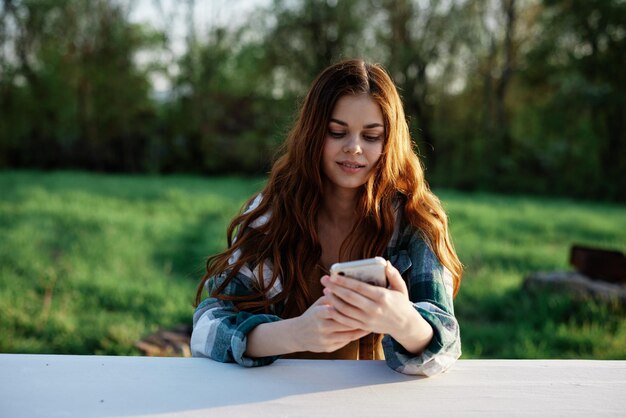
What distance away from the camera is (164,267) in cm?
551

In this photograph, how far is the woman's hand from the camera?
45.9 inches

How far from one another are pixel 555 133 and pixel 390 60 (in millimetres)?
3644

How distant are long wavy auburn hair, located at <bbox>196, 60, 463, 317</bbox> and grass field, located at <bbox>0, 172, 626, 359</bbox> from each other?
2183 millimetres

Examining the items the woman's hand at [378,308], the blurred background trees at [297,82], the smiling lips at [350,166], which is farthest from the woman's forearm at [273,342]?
the blurred background trees at [297,82]

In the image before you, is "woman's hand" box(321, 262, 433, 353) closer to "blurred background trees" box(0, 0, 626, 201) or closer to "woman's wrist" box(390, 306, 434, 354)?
"woman's wrist" box(390, 306, 434, 354)

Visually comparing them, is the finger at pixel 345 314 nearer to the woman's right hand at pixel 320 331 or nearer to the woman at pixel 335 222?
the woman's right hand at pixel 320 331

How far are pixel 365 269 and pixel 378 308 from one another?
86 millimetres

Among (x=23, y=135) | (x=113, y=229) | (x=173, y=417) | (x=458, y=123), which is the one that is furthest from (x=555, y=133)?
(x=173, y=417)

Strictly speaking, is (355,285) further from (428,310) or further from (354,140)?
(354,140)

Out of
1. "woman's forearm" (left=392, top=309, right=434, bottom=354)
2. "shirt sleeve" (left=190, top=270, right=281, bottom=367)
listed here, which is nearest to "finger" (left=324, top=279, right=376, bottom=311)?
"woman's forearm" (left=392, top=309, right=434, bottom=354)

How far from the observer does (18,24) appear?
1333cm

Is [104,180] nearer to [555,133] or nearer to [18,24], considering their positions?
[18,24]

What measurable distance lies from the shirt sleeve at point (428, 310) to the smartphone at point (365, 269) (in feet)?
0.58

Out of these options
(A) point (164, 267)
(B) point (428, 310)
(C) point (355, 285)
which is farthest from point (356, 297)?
(A) point (164, 267)
